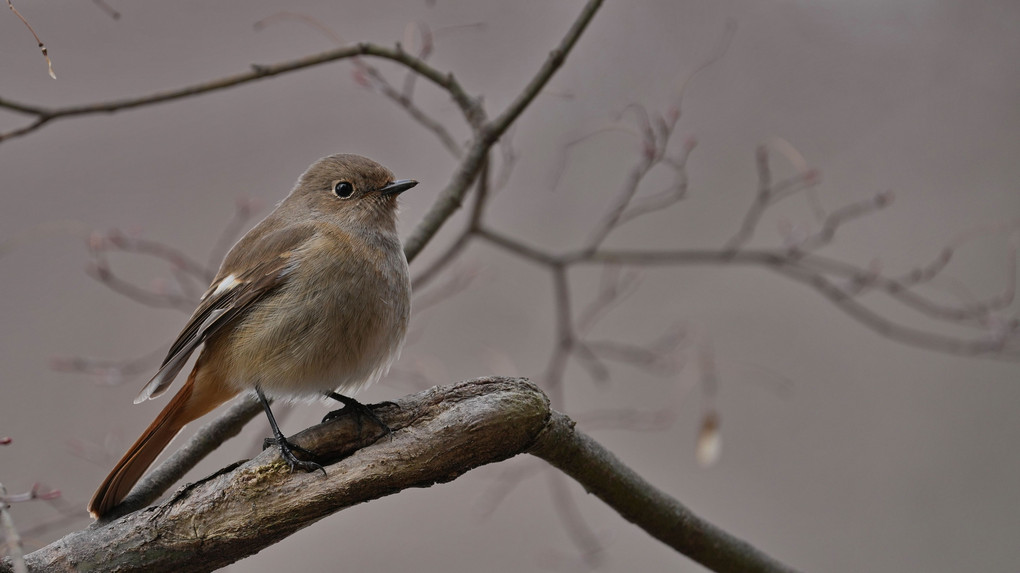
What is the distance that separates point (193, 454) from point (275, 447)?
1.85 feet

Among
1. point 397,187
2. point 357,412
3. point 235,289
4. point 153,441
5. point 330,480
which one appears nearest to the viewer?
point 330,480

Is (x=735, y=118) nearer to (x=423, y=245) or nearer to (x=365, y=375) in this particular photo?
(x=423, y=245)

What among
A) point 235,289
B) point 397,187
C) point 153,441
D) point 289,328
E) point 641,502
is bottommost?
point 641,502

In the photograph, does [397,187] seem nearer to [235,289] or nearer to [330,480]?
[235,289]

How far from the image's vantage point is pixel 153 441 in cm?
241

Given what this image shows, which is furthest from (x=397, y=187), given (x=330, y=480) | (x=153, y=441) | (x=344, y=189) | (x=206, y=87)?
(x=330, y=480)

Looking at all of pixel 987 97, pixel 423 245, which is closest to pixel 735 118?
pixel 987 97

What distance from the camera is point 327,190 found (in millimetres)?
2930

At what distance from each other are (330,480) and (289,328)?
646mm

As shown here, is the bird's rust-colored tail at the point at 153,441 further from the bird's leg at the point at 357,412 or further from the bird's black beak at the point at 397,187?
the bird's black beak at the point at 397,187

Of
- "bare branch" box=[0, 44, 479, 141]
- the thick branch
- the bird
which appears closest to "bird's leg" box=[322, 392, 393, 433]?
the bird

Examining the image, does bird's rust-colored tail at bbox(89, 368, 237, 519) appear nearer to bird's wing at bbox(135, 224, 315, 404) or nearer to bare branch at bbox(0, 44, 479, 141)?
bird's wing at bbox(135, 224, 315, 404)

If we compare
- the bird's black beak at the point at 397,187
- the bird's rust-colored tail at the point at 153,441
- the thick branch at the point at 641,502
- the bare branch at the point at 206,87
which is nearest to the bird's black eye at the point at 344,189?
the bird's black beak at the point at 397,187

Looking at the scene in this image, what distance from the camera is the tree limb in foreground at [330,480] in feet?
6.38
